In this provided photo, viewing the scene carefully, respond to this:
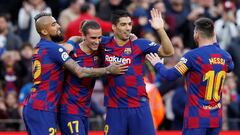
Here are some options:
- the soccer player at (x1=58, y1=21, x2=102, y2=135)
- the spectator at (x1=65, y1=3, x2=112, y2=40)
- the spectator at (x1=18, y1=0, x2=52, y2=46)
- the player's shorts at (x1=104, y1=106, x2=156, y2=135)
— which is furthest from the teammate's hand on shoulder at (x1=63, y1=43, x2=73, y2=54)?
the spectator at (x1=18, y1=0, x2=52, y2=46)

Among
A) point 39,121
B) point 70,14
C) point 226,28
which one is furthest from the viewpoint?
point 226,28

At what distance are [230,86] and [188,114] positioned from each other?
6.86 metres

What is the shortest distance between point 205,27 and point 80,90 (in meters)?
2.06

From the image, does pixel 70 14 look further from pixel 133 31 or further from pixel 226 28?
pixel 226 28

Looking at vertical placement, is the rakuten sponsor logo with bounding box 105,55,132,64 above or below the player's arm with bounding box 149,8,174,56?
below

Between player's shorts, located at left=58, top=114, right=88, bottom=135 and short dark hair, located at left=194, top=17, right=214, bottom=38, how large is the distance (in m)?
2.16

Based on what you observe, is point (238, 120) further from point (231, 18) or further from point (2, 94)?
point (2, 94)

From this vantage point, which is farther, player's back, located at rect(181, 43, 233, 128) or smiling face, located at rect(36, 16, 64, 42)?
smiling face, located at rect(36, 16, 64, 42)

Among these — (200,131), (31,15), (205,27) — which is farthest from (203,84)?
(31,15)

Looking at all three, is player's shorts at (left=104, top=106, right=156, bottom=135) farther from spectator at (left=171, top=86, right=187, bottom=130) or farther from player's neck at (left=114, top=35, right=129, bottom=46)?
spectator at (left=171, top=86, right=187, bottom=130)

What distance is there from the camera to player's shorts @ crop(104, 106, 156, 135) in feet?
43.0

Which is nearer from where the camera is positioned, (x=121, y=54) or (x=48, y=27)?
(x=48, y=27)

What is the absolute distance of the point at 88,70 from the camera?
506 inches

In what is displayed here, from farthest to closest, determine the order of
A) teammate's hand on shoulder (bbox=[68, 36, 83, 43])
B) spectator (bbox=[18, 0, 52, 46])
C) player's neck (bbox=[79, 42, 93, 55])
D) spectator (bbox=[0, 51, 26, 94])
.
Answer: spectator (bbox=[18, 0, 52, 46]), spectator (bbox=[0, 51, 26, 94]), teammate's hand on shoulder (bbox=[68, 36, 83, 43]), player's neck (bbox=[79, 42, 93, 55])
